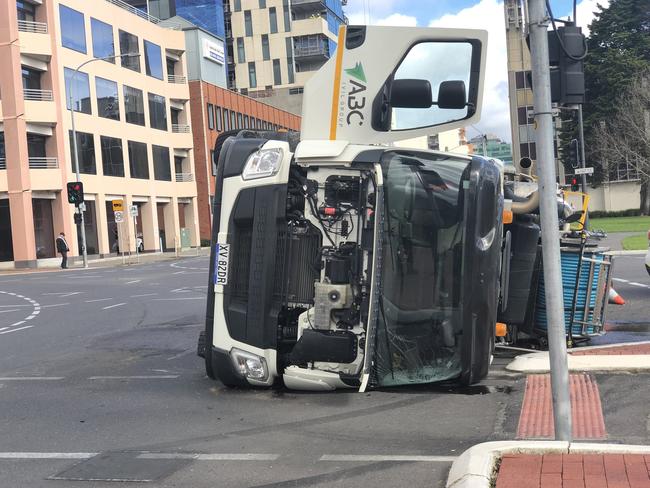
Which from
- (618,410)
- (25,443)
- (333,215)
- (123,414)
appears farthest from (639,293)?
(25,443)

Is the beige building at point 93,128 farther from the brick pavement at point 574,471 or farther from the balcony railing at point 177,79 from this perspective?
the brick pavement at point 574,471

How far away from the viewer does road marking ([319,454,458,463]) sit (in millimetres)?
4984

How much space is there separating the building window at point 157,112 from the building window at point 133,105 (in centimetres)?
145

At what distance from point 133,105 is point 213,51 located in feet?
51.5

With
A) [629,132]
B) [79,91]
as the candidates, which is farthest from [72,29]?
[629,132]

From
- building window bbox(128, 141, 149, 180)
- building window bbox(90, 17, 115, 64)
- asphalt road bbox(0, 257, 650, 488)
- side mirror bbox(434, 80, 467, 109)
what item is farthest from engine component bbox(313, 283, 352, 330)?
building window bbox(128, 141, 149, 180)

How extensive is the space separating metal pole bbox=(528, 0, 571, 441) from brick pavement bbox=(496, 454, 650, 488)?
29 cm

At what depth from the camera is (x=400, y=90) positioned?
21.4 ft

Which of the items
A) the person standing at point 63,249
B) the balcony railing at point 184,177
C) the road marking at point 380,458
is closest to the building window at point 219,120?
the balcony railing at point 184,177

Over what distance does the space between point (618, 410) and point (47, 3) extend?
1627 inches

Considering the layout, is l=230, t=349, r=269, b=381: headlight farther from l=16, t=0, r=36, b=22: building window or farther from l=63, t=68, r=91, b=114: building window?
l=16, t=0, r=36, b=22: building window

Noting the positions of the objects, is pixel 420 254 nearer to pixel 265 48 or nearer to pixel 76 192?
pixel 76 192

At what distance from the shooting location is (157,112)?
172 feet

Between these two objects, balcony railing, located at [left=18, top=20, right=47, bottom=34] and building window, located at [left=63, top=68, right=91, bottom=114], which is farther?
building window, located at [left=63, top=68, right=91, bottom=114]
